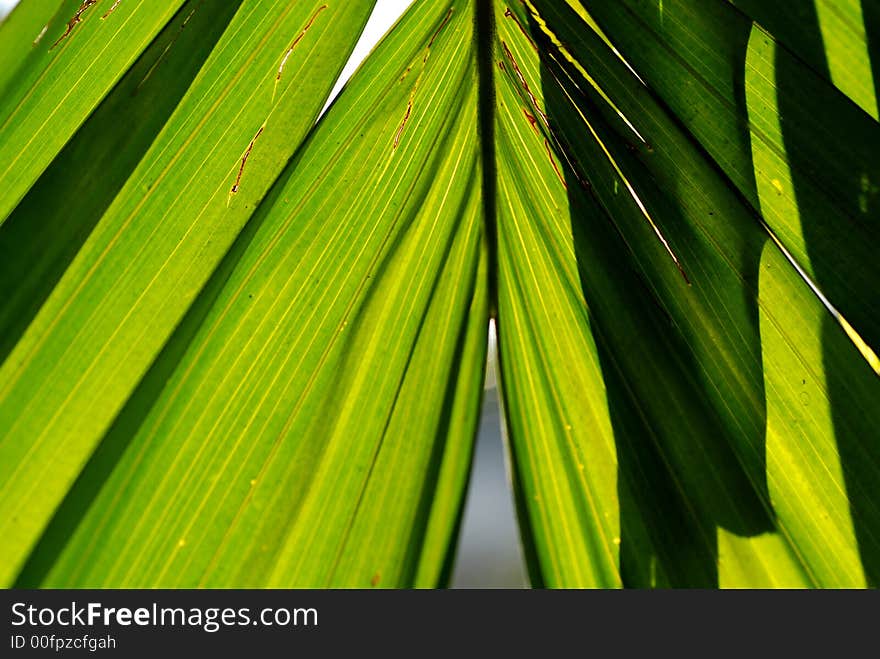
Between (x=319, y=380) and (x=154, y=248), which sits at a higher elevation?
(x=154, y=248)

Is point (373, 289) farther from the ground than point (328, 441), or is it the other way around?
point (373, 289)

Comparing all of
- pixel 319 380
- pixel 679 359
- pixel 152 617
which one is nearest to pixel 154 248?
pixel 319 380

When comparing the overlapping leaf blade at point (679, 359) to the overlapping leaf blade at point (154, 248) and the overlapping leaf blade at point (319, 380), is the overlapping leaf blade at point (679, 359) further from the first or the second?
the overlapping leaf blade at point (154, 248)

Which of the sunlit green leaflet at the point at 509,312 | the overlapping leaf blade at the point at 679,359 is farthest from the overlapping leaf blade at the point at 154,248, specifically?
the overlapping leaf blade at the point at 679,359

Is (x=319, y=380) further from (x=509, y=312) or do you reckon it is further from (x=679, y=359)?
(x=679, y=359)

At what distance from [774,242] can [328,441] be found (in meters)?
0.48

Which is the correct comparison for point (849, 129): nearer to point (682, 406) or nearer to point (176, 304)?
point (682, 406)

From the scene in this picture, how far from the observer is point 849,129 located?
55cm

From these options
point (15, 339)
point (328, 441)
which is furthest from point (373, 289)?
point (15, 339)

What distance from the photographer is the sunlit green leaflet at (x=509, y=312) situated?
0.57 m

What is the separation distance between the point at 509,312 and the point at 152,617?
19.2 inches

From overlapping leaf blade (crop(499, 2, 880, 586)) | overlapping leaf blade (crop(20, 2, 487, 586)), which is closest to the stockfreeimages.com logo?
overlapping leaf blade (crop(20, 2, 487, 586))

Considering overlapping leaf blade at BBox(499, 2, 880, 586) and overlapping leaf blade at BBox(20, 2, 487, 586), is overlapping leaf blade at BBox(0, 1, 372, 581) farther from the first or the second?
overlapping leaf blade at BBox(499, 2, 880, 586)

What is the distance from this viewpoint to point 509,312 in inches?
28.7
